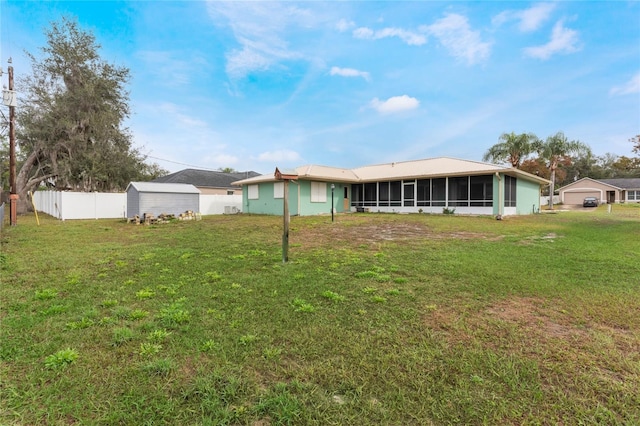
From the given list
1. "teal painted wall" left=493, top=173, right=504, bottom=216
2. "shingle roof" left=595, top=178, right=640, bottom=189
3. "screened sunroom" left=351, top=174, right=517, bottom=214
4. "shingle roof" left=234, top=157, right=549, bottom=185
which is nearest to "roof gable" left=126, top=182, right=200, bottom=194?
"shingle roof" left=234, top=157, right=549, bottom=185

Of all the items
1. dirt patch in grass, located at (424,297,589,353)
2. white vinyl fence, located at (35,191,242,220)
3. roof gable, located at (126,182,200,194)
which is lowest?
dirt patch in grass, located at (424,297,589,353)

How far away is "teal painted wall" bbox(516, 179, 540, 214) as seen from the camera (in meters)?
18.7

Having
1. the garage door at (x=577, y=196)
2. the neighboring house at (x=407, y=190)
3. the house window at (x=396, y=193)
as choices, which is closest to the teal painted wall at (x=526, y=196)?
the neighboring house at (x=407, y=190)

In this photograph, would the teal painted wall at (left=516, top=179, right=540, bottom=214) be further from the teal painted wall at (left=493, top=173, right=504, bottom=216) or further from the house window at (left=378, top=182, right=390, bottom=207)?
the house window at (left=378, top=182, right=390, bottom=207)

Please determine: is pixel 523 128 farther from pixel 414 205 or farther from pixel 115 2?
pixel 115 2

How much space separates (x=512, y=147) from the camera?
27.0 meters

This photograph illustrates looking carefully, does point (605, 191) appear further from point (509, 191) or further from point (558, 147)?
point (509, 191)

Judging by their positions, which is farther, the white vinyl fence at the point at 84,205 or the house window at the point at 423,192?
the house window at the point at 423,192

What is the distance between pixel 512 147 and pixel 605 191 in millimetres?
22032

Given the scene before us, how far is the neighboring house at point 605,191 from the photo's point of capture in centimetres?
3684

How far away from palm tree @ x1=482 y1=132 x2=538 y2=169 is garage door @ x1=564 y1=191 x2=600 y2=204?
17.0 meters

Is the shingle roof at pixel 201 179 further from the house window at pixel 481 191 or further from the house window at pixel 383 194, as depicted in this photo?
the house window at pixel 481 191

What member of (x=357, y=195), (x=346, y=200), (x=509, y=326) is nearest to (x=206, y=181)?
(x=346, y=200)

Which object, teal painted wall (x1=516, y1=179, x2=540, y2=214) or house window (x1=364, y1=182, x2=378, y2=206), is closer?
teal painted wall (x1=516, y1=179, x2=540, y2=214)
